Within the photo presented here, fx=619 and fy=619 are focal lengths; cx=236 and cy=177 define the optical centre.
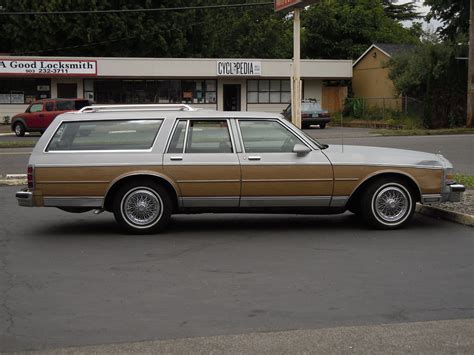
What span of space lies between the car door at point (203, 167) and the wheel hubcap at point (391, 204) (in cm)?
186

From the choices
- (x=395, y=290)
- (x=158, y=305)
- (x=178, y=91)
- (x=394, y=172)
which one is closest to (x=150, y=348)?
(x=158, y=305)

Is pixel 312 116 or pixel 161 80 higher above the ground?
pixel 161 80

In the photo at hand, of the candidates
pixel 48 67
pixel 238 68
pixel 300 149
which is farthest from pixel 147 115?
pixel 238 68

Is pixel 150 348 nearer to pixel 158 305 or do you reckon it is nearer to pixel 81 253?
pixel 158 305

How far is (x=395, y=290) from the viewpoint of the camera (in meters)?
5.65

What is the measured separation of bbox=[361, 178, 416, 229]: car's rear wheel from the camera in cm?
805

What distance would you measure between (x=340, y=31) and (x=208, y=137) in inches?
1715

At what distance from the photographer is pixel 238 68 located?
40125 millimetres

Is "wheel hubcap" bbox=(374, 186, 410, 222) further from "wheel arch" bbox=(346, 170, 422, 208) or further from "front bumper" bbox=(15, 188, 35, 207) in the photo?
"front bumper" bbox=(15, 188, 35, 207)

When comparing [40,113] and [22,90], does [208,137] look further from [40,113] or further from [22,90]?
[22,90]

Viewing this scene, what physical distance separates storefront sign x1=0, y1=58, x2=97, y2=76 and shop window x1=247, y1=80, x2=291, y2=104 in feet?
34.8

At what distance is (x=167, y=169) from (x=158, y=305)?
2887 millimetres

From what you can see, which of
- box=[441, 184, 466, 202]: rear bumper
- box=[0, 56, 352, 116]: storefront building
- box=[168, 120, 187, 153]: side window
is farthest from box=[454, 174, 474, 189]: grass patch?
box=[0, 56, 352, 116]: storefront building

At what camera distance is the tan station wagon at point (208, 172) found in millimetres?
7895
